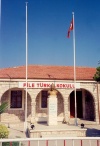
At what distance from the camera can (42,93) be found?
1872 cm

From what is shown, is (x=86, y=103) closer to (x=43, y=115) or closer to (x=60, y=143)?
(x=43, y=115)

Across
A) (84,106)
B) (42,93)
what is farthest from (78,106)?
(42,93)

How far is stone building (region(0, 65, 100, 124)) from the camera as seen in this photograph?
1702 centimetres

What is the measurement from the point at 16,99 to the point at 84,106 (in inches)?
263

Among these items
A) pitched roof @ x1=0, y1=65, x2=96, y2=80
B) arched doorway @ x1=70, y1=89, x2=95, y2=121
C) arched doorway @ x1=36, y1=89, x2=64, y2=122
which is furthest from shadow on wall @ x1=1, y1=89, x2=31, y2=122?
arched doorway @ x1=70, y1=89, x2=95, y2=121

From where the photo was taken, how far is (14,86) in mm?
16953

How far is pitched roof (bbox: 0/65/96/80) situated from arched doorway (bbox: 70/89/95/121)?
6.65 ft

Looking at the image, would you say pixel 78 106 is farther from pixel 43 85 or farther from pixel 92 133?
pixel 92 133

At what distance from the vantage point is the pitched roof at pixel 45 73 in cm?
1754

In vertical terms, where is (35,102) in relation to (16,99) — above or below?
below

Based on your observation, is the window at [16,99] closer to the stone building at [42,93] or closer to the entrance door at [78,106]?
the stone building at [42,93]

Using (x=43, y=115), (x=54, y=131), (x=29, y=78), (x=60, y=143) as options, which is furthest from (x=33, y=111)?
(x=60, y=143)

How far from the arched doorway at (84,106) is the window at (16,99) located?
521 cm

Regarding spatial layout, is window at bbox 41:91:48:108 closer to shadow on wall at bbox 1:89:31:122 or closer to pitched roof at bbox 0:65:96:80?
shadow on wall at bbox 1:89:31:122
